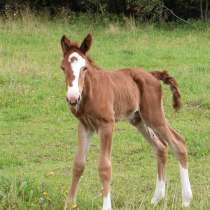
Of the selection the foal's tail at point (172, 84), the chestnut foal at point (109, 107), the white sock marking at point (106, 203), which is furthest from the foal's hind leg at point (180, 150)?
the white sock marking at point (106, 203)

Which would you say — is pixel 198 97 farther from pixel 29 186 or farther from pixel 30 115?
pixel 29 186

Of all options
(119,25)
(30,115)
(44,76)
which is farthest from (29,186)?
(119,25)

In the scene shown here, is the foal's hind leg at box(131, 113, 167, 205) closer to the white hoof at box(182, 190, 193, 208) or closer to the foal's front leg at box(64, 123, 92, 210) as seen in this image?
the white hoof at box(182, 190, 193, 208)

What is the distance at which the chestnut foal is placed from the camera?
6434mm

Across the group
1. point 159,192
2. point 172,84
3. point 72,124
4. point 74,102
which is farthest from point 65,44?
point 72,124

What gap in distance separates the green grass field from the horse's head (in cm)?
101

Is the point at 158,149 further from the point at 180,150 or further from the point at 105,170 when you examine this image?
the point at 105,170

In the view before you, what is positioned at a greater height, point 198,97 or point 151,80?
point 151,80

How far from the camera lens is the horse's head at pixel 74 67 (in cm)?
615

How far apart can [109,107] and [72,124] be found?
431 cm

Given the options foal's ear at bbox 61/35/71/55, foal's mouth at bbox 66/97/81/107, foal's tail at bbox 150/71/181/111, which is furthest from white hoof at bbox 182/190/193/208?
foal's ear at bbox 61/35/71/55

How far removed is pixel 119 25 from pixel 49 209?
52.2 feet

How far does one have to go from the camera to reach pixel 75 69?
248 inches

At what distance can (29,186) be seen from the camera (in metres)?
6.79
